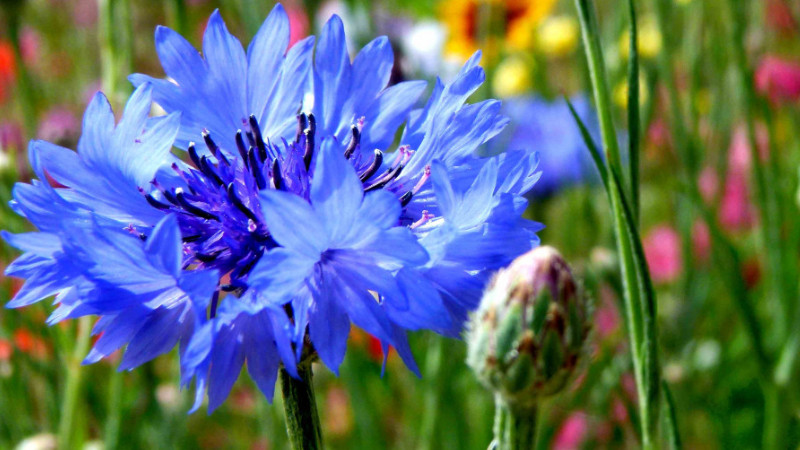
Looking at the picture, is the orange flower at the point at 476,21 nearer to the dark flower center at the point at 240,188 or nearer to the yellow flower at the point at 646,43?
the yellow flower at the point at 646,43

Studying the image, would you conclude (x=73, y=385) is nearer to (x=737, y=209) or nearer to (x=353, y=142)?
(x=353, y=142)

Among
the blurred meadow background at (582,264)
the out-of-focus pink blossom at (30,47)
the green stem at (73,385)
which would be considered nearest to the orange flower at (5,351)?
the blurred meadow background at (582,264)

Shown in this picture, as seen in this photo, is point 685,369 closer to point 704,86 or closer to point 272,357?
point 272,357

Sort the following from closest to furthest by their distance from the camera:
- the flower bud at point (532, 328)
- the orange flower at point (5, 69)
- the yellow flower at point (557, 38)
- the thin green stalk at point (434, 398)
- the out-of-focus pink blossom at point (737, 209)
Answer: the flower bud at point (532, 328)
the thin green stalk at point (434, 398)
the out-of-focus pink blossom at point (737, 209)
the yellow flower at point (557, 38)
the orange flower at point (5, 69)

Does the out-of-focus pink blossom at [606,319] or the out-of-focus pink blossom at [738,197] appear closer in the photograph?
the out-of-focus pink blossom at [606,319]

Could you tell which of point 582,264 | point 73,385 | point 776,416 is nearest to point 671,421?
point 776,416

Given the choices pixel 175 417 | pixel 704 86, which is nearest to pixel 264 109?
pixel 175 417

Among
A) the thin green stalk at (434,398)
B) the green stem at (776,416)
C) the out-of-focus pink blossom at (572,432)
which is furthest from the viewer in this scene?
the out-of-focus pink blossom at (572,432)
